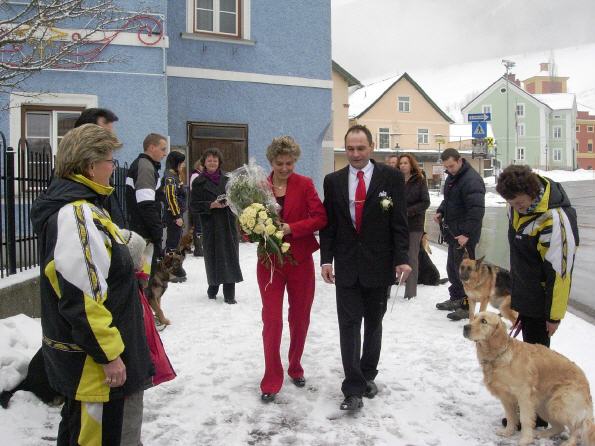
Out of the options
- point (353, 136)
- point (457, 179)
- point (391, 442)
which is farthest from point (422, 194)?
point (391, 442)

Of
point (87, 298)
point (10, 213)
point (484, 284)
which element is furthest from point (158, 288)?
point (87, 298)

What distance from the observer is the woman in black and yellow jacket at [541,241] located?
375 cm

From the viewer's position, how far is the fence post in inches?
232

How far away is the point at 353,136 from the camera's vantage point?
177 inches

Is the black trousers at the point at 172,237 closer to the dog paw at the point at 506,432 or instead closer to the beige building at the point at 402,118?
the dog paw at the point at 506,432

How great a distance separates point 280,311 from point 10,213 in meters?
3.29

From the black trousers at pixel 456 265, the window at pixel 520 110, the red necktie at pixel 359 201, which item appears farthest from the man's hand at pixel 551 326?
the window at pixel 520 110

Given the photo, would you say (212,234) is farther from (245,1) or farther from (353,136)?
(245,1)

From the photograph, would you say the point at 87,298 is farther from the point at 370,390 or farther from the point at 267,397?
the point at 370,390

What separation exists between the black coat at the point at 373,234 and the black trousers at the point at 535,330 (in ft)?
3.27

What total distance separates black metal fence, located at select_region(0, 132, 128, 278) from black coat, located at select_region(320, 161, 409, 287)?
3.45 m

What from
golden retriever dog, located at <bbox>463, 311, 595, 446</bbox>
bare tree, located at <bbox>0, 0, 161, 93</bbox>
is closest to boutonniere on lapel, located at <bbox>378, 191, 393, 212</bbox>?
golden retriever dog, located at <bbox>463, 311, 595, 446</bbox>

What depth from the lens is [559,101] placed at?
85.0 m

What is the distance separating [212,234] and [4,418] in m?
4.28
